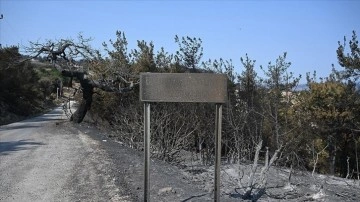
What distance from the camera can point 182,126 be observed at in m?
15.6

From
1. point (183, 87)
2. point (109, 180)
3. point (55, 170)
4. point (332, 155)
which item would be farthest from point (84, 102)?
point (183, 87)

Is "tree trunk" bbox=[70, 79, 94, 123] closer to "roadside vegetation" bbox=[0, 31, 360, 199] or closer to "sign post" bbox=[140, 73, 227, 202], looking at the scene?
"roadside vegetation" bbox=[0, 31, 360, 199]

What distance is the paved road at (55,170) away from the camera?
876cm

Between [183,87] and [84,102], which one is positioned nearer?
[183,87]

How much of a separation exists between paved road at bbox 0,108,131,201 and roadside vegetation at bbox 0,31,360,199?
2.66m

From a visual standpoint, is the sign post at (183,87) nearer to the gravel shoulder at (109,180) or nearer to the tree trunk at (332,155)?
the gravel shoulder at (109,180)

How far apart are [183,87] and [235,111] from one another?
1058cm

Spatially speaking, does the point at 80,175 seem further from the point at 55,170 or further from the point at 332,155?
the point at 332,155

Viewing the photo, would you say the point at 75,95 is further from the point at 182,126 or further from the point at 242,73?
the point at 182,126

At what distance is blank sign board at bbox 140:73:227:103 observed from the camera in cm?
709

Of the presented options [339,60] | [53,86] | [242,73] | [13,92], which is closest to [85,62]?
[242,73]

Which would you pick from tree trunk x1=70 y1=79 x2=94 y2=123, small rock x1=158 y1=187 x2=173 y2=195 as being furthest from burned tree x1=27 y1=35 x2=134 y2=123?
small rock x1=158 y1=187 x2=173 y2=195

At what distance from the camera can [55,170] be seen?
11492mm

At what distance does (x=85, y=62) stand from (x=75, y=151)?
1051cm
